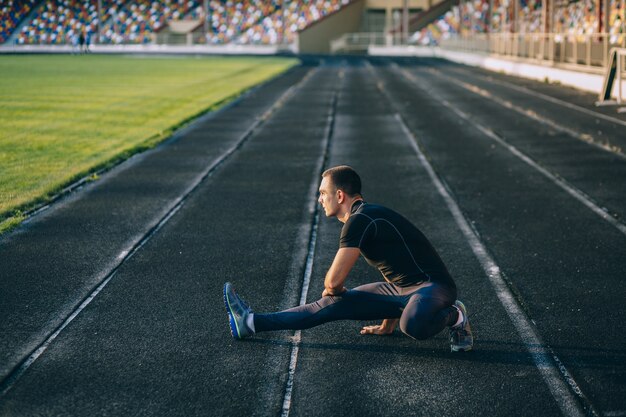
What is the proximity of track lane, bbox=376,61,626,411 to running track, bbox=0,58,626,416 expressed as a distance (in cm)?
2

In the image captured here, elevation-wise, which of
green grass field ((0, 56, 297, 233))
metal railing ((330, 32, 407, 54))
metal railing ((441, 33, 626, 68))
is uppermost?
metal railing ((330, 32, 407, 54))

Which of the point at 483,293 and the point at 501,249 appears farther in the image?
the point at 501,249

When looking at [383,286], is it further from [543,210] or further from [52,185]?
[52,185]

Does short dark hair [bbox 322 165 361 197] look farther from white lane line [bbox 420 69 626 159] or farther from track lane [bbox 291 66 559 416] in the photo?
white lane line [bbox 420 69 626 159]

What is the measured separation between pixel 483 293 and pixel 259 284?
69.0 inches

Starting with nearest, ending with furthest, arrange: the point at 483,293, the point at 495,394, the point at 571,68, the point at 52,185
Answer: the point at 495,394
the point at 483,293
the point at 52,185
the point at 571,68

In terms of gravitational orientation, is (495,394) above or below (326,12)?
below

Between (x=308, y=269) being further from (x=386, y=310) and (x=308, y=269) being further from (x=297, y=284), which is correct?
(x=386, y=310)

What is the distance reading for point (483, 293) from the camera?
696 cm

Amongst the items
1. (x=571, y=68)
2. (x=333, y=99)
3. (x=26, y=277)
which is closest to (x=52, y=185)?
(x=26, y=277)

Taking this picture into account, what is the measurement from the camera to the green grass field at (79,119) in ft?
40.8

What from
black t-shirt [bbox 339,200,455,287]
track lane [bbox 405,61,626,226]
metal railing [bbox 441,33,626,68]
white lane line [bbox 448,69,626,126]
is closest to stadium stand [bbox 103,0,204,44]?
metal railing [bbox 441,33,626,68]

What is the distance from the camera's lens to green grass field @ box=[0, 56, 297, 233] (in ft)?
40.8

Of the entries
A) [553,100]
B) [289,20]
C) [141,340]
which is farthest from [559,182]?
[289,20]
